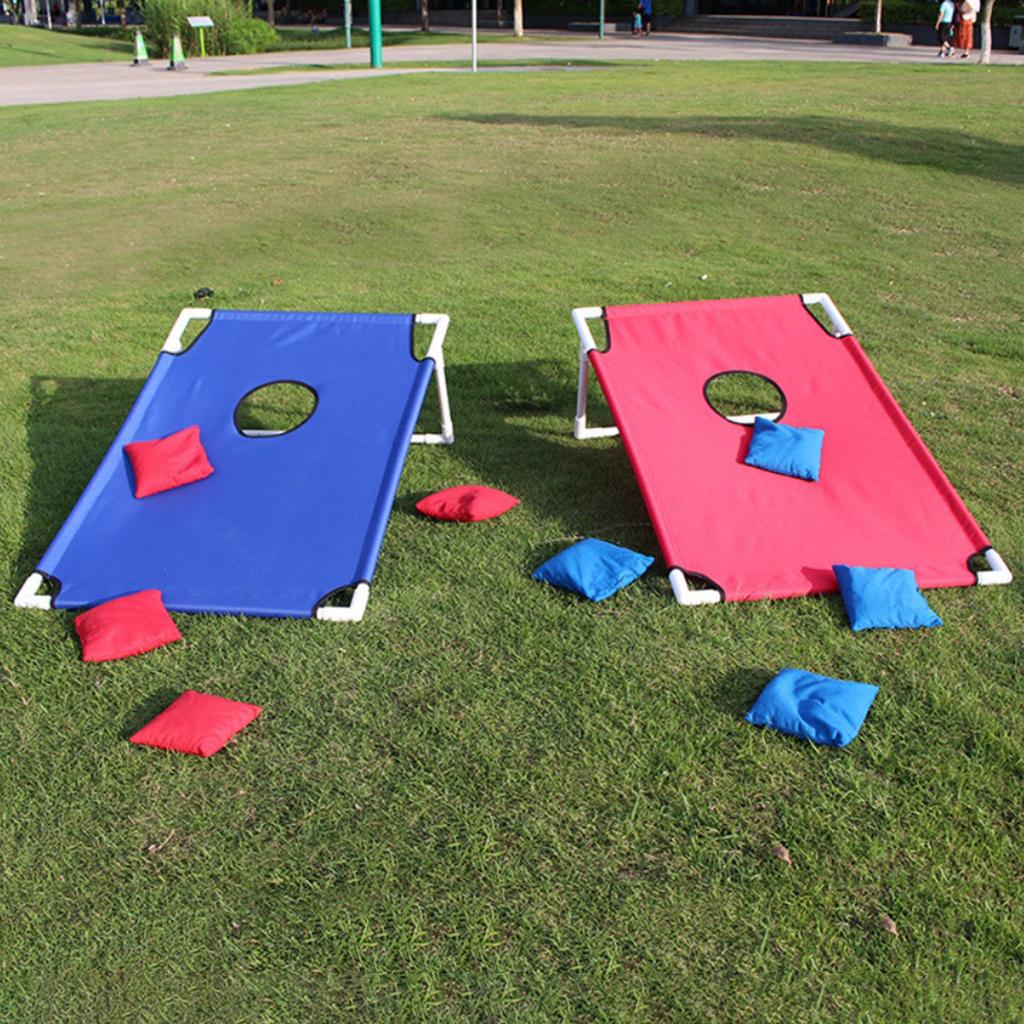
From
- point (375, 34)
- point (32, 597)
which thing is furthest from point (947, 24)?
point (32, 597)

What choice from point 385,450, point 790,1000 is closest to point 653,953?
point 790,1000

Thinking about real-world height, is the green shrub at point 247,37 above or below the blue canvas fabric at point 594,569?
above

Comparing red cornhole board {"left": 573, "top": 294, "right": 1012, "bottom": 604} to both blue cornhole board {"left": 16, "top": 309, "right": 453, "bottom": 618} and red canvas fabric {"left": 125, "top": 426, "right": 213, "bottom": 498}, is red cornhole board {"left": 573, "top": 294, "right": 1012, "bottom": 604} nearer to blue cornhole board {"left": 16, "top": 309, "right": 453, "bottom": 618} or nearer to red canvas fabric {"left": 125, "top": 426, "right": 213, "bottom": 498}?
blue cornhole board {"left": 16, "top": 309, "right": 453, "bottom": 618}

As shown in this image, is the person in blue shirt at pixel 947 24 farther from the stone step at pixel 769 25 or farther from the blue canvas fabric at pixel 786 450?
the blue canvas fabric at pixel 786 450

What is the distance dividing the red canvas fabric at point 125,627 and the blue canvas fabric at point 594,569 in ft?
4.61

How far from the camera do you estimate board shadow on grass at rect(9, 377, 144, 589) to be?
15.1ft

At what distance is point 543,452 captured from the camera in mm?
5203

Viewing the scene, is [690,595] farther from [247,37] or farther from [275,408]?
[247,37]

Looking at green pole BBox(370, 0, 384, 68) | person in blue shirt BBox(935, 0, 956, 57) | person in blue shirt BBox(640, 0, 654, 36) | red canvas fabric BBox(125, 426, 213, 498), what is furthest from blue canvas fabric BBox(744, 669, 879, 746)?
person in blue shirt BBox(640, 0, 654, 36)

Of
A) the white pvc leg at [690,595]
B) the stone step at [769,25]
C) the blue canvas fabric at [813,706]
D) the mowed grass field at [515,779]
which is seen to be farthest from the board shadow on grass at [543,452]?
the stone step at [769,25]

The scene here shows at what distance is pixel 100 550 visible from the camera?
418 cm

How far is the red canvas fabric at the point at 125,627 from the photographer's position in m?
3.64

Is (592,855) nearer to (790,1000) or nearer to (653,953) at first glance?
(653,953)

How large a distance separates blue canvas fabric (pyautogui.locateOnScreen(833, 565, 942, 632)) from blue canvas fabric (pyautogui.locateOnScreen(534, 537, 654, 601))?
29.8 inches
